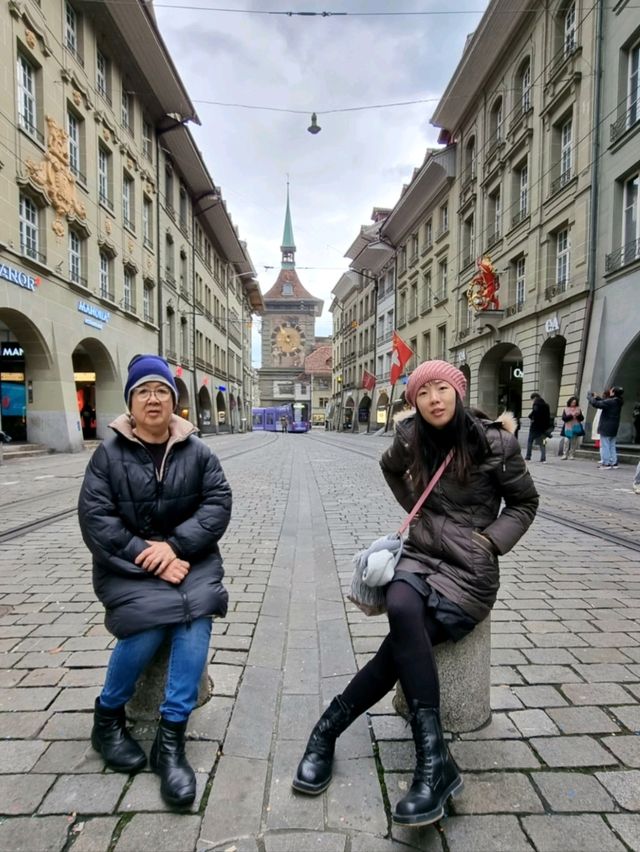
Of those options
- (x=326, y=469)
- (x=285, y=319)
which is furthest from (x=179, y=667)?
(x=285, y=319)

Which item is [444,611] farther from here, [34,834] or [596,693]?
[34,834]

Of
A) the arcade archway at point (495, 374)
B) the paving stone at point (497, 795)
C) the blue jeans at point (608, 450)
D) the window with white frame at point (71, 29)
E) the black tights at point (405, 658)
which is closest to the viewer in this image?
the paving stone at point (497, 795)

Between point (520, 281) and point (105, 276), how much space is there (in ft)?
56.7

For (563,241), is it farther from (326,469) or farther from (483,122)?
(326,469)

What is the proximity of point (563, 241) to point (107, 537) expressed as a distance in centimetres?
2084

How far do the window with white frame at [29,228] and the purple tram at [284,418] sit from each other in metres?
36.4

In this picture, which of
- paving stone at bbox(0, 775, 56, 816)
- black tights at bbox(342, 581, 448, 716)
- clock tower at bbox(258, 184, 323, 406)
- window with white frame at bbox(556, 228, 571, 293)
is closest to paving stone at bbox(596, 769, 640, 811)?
black tights at bbox(342, 581, 448, 716)

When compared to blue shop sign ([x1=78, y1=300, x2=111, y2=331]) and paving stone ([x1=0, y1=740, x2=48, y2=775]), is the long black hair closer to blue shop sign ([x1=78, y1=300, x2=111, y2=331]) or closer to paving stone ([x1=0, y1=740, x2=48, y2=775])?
paving stone ([x1=0, y1=740, x2=48, y2=775])

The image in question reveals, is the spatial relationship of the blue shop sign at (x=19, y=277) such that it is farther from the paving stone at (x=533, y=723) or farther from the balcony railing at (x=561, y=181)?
the balcony railing at (x=561, y=181)

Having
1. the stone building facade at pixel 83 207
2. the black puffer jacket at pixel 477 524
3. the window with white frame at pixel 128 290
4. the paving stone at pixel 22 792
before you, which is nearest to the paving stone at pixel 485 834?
the black puffer jacket at pixel 477 524

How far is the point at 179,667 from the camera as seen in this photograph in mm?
2012

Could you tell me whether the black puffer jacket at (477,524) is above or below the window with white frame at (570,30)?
below

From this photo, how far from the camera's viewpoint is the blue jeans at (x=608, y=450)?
1249 cm

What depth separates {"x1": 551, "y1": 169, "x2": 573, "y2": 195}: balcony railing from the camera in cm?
1802
